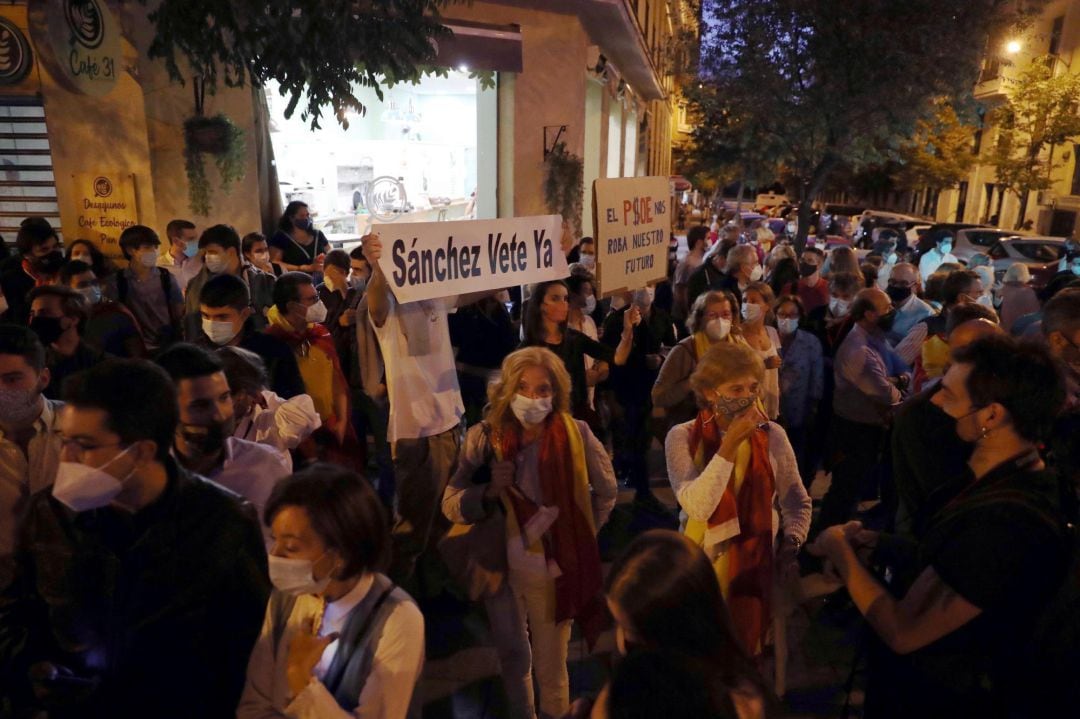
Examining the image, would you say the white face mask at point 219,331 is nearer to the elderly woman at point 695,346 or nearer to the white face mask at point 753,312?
the elderly woman at point 695,346

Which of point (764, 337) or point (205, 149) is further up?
point (205, 149)

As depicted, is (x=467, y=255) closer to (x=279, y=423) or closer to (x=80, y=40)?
(x=279, y=423)

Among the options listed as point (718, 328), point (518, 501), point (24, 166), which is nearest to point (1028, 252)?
point (718, 328)

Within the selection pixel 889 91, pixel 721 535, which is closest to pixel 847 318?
pixel 721 535

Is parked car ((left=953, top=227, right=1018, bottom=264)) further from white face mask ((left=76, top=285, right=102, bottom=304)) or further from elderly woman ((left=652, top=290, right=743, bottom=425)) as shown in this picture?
white face mask ((left=76, top=285, right=102, bottom=304))

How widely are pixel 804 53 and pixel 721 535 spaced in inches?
549

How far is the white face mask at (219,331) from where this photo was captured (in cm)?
397

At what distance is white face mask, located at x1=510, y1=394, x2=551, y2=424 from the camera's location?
10.4 ft

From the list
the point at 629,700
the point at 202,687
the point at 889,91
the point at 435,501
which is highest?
the point at 889,91

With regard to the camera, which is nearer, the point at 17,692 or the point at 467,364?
the point at 17,692

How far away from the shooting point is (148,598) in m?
1.96

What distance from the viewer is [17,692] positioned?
7.51 ft

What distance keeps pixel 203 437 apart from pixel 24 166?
860 cm

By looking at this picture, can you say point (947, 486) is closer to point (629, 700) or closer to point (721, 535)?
point (721, 535)
